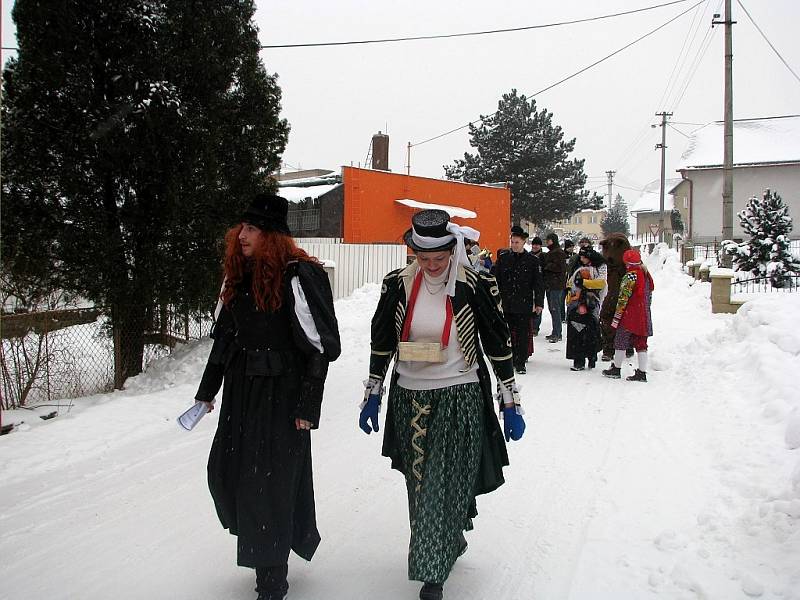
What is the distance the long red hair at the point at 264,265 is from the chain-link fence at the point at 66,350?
15.1 ft

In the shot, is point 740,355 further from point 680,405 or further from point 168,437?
point 168,437

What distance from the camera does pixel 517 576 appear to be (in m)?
3.70

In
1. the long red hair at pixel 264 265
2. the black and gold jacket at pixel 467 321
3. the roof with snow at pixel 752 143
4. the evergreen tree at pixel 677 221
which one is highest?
the roof with snow at pixel 752 143

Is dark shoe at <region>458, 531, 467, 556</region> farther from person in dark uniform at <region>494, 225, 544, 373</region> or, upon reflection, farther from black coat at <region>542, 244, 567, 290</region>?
black coat at <region>542, 244, 567, 290</region>

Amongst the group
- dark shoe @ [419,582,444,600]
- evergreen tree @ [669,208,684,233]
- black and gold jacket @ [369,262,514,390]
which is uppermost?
evergreen tree @ [669,208,684,233]

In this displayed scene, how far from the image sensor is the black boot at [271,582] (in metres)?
3.32

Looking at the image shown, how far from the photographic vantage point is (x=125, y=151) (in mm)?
7320

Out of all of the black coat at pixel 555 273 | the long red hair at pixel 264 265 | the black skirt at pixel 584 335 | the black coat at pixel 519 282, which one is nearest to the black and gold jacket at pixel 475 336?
the long red hair at pixel 264 265

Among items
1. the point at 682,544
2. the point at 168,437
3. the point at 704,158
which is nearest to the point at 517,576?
the point at 682,544

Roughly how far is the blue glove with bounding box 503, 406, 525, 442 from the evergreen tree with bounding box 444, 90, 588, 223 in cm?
3769

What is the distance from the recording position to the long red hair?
3383mm

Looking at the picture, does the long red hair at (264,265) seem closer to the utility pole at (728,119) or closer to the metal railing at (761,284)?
the metal railing at (761,284)

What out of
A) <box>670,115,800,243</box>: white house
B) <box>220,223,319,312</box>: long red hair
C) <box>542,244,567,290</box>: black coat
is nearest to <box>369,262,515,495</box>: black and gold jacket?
<box>220,223,319,312</box>: long red hair

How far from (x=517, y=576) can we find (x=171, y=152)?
5987 millimetres
